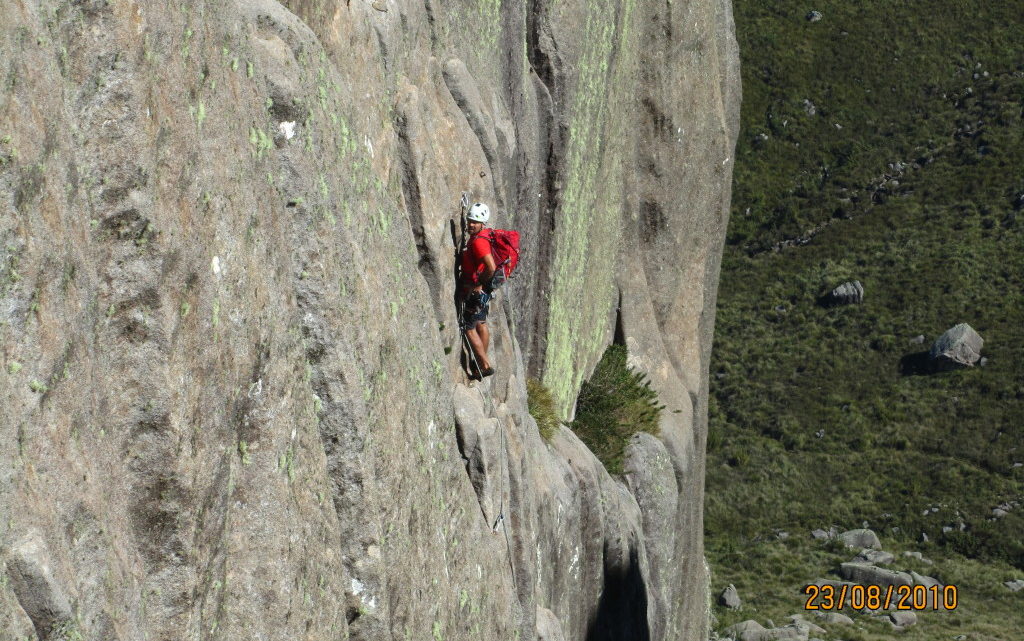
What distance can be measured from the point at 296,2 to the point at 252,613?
4.93 meters

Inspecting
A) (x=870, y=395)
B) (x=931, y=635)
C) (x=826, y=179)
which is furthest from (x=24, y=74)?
(x=826, y=179)

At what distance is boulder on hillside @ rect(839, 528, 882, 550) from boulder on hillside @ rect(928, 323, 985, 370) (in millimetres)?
11566

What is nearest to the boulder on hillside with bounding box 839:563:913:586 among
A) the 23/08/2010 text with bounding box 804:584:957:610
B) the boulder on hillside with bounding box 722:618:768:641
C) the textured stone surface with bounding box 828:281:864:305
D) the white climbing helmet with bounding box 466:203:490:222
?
the 23/08/2010 text with bounding box 804:584:957:610

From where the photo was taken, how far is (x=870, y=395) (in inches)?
2217

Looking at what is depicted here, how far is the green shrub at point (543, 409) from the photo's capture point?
60.0 ft

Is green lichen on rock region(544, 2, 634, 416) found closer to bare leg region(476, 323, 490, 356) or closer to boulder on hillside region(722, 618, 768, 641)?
bare leg region(476, 323, 490, 356)

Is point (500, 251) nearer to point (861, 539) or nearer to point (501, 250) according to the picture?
point (501, 250)

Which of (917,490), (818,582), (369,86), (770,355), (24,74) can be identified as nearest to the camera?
(24,74)

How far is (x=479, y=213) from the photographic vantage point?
12547mm

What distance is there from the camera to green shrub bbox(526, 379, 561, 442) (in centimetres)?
1828

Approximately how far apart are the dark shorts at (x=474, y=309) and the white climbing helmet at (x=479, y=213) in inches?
32.1

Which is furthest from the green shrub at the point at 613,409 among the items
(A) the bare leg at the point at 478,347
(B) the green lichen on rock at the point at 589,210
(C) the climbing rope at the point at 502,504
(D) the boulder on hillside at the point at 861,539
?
(D) the boulder on hillside at the point at 861,539

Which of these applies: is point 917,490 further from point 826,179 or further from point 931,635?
point 826,179

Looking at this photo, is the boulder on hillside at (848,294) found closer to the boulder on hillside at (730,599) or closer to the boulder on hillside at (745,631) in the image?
the boulder on hillside at (730,599)
